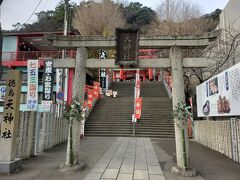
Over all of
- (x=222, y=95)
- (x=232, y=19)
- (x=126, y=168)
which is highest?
(x=232, y=19)

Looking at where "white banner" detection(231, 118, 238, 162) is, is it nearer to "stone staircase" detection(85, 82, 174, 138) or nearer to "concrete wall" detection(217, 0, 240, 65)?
"stone staircase" detection(85, 82, 174, 138)

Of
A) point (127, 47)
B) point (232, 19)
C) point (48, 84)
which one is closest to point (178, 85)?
point (127, 47)

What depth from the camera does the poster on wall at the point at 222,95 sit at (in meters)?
8.32

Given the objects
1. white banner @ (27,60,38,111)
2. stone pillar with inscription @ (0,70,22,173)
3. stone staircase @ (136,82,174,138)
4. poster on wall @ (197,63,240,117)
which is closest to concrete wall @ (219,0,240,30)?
poster on wall @ (197,63,240,117)

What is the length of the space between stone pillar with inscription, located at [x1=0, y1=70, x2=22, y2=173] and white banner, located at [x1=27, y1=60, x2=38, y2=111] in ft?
26.5

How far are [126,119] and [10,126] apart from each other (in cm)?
1242

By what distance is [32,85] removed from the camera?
52.7 feet

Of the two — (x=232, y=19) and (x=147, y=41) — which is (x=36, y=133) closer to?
(x=147, y=41)

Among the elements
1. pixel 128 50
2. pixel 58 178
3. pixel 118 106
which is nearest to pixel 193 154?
pixel 128 50

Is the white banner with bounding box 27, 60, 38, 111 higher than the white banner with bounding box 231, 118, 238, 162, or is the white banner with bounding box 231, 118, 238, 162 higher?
the white banner with bounding box 27, 60, 38, 111

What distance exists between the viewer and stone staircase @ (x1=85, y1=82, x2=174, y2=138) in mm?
17031

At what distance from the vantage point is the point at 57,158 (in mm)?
8938

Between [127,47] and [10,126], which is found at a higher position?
[127,47]

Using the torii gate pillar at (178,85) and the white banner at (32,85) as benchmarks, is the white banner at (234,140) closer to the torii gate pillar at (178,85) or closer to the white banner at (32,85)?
the torii gate pillar at (178,85)
